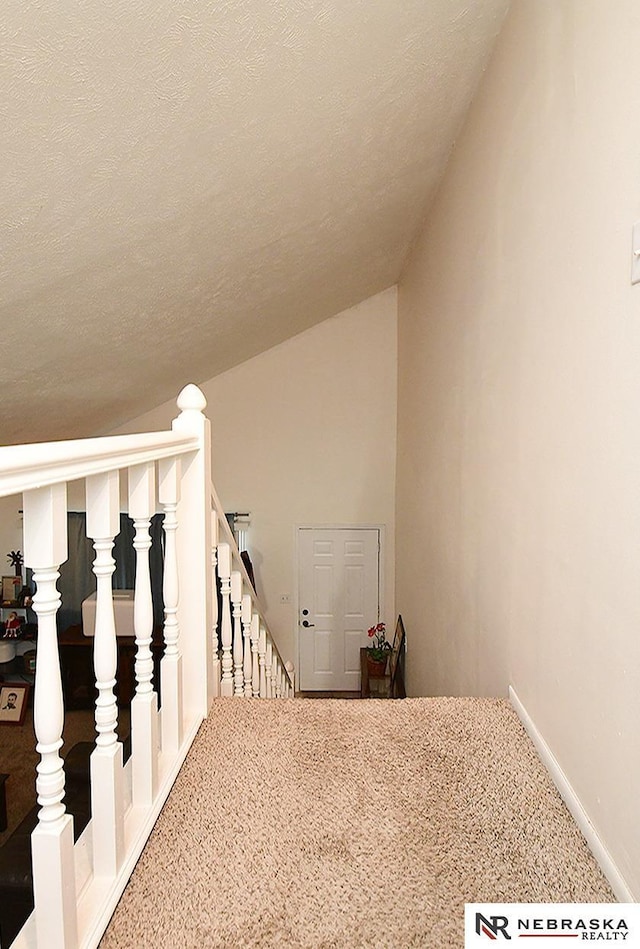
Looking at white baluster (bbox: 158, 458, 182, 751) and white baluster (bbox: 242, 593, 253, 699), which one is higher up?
white baluster (bbox: 158, 458, 182, 751)

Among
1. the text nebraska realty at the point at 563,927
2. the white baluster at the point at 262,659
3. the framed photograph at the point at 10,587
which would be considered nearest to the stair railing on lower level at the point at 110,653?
the text nebraska realty at the point at 563,927

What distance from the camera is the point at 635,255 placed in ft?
3.66

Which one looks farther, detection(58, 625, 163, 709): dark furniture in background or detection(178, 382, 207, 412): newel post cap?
detection(58, 625, 163, 709): dark furniture in background

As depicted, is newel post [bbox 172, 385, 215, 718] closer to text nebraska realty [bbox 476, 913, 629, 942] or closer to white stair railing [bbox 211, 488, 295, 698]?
white stair railing [bbox 211, 488, 295, 698]

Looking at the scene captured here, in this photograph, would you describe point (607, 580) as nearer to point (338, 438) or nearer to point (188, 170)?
point (188, 170)

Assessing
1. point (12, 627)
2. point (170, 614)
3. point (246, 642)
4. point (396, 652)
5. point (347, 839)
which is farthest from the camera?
Result: point (12, 627)

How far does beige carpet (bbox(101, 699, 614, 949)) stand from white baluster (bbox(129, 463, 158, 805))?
0.10 meters

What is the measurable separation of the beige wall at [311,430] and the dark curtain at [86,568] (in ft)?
2.71

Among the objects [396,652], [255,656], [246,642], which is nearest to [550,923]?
[246,642]

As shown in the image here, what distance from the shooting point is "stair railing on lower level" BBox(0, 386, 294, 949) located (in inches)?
32.7

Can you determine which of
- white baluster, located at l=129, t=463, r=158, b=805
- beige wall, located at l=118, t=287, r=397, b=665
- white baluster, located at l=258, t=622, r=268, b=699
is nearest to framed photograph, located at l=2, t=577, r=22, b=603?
beige wall, located at l=118, t=287, r=397, b=665

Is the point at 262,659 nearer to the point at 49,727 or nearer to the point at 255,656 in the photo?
the point at 255,656

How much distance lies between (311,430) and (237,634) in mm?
3354

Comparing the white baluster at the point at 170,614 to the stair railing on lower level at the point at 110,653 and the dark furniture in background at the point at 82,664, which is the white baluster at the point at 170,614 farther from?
the dark furniture in background at the point at 82,664
